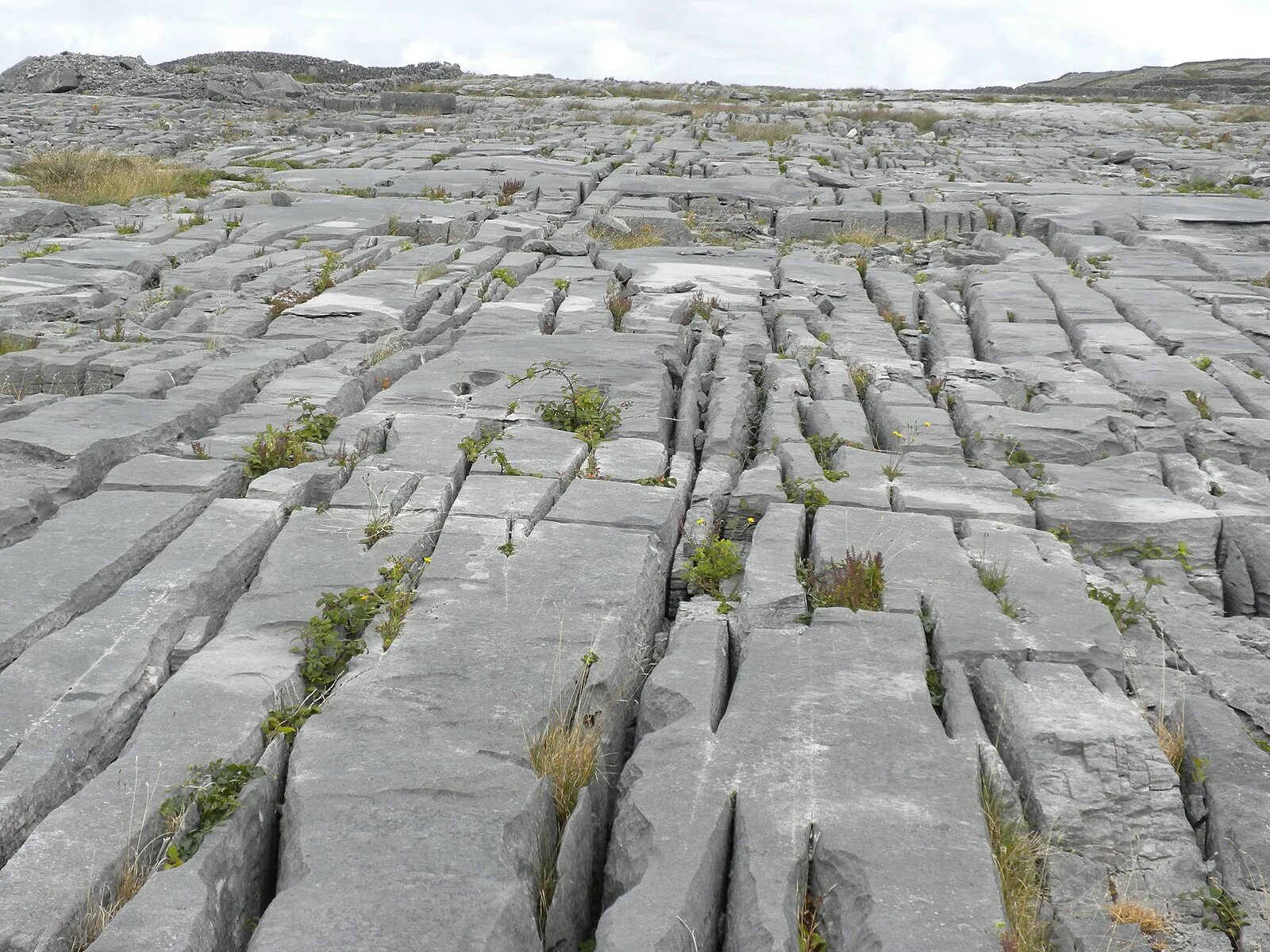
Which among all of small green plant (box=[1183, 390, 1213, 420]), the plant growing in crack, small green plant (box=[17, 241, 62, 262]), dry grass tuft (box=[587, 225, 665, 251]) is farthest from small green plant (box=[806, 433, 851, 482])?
small green plant (box=[17, 241, 62, 262])

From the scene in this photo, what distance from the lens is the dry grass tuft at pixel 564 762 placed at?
3.47 metres

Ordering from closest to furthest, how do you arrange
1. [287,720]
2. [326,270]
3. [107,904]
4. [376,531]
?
1. [107,904]
2. [287,720]
3. [376,531]
4. [326,270]

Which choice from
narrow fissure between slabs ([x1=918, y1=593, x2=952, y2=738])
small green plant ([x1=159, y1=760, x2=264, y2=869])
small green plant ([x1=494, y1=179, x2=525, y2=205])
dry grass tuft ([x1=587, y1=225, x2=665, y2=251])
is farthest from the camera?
small green plant ([x1=494, y1=179, x2=525, y2=205])

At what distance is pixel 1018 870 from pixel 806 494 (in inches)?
111

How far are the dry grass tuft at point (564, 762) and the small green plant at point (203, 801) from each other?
93 centimetres

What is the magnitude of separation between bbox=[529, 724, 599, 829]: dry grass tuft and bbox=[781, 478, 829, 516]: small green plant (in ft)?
7.92

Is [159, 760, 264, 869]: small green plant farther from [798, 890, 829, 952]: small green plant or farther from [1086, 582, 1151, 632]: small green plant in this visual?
[1086, 582, 1151, 632]: small green plant

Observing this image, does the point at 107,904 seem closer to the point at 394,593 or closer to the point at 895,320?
the point at 394,593

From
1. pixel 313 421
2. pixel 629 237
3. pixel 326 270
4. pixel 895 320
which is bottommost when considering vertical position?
pixel 313 421

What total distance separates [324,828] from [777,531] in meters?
2.86

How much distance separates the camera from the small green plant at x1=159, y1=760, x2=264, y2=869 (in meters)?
3.06

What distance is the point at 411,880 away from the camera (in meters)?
2.96

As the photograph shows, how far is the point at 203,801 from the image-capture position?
3.19 metres

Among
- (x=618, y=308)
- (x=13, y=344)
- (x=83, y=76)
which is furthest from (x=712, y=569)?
(x=83, y=76)
